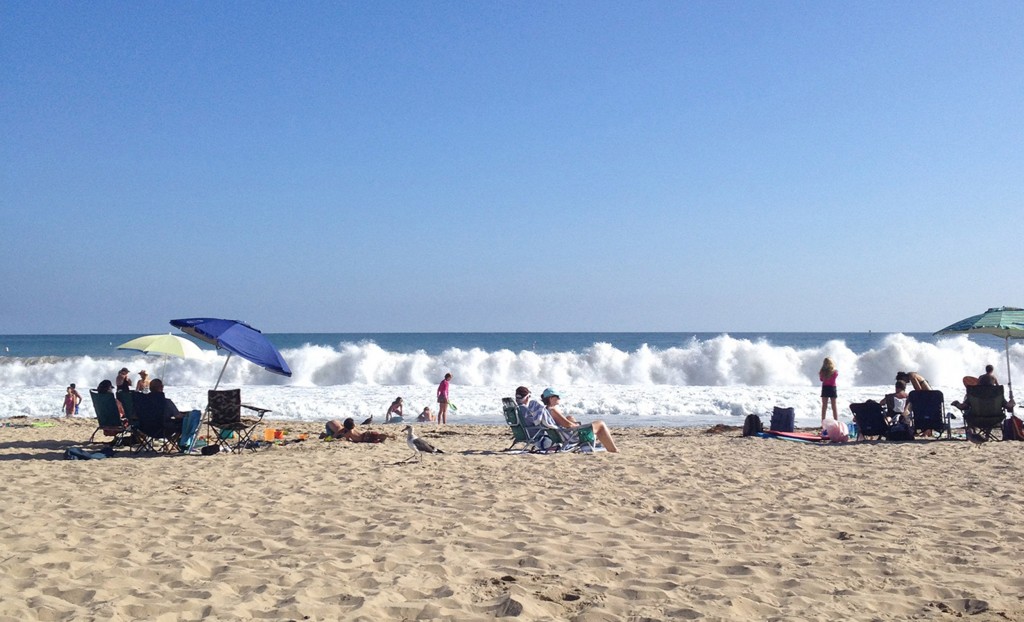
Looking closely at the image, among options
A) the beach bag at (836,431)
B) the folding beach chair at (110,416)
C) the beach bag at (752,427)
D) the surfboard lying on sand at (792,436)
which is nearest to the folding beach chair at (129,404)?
the folding beach chair at (110,416)

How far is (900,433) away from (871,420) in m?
0.40

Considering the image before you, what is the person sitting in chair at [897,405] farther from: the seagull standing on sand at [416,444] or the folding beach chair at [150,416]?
the folding beach chair at [150,416]

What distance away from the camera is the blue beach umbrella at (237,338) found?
9508 millimetres

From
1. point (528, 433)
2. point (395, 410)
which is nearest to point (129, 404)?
point (528, 433)

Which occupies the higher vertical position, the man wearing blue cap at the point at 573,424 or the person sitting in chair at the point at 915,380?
the person sitting in chair at the point at 915,380

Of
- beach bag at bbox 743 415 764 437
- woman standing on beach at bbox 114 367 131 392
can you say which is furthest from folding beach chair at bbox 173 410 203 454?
beach bag at bbox 743 415 764 437

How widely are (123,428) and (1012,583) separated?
9.39m

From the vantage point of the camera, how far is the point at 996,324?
1169 centimetres

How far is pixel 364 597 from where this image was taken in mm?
3801

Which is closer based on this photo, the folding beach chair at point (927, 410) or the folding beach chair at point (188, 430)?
the folding beach chair at point (188, 430)

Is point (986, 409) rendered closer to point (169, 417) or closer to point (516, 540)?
point (516, 540)

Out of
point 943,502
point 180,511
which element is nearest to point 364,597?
point 180,511

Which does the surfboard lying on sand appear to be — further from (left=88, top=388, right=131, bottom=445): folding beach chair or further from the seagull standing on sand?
(left=88, top=388, right=131, bottom=445): folding beach chair

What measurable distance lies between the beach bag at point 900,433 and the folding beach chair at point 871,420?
63mm
